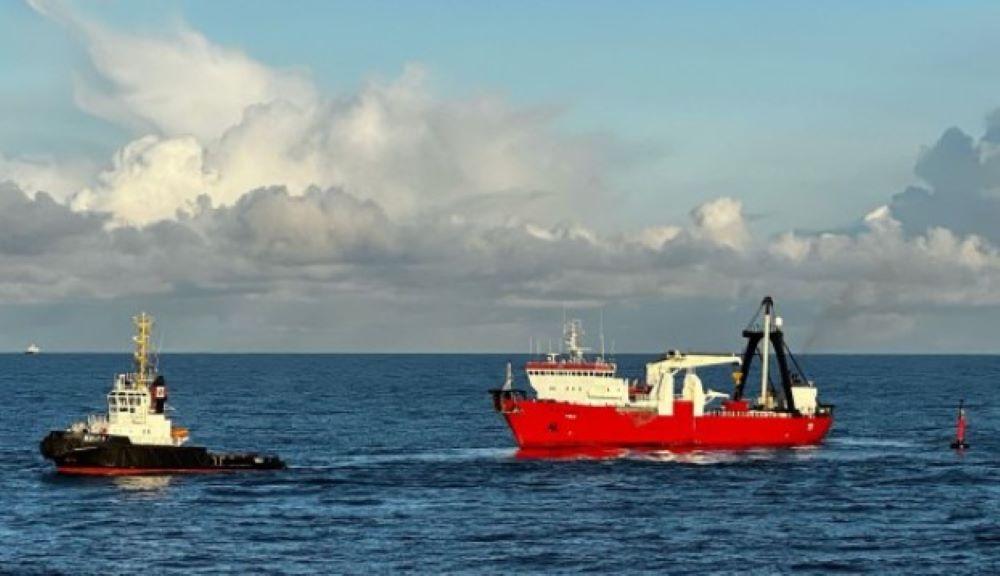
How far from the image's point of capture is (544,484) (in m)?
111

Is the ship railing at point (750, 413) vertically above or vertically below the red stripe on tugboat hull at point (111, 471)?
above

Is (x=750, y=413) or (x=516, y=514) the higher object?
(x=750, y=413)

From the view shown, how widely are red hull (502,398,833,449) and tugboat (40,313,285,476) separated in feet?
108

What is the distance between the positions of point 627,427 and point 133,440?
46.3 metres

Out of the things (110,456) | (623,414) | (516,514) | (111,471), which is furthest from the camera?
(623,414)

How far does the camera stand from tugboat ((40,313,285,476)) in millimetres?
Answer: 108938

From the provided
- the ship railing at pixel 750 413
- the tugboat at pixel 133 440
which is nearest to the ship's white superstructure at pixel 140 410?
the tugboat at pixel 133 440

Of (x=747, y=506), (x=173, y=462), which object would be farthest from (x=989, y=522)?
(x=173, y=462)

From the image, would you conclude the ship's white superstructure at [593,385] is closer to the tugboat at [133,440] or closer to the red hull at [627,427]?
the red hull at [627,427]

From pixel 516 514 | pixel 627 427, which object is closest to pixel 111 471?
pixel 516 514

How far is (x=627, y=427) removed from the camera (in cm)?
13488

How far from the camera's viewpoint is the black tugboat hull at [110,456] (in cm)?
10881

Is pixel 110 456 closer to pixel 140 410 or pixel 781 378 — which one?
pixel 140 410

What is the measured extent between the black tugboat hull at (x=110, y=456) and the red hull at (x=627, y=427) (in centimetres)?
3331
